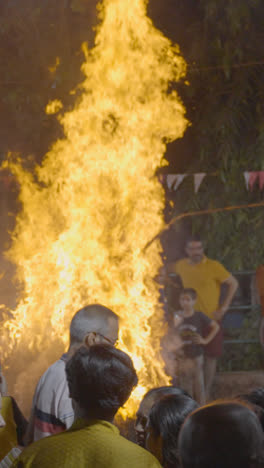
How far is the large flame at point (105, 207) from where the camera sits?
6680mm

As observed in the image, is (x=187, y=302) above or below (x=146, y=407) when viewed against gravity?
above

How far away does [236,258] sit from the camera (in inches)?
404

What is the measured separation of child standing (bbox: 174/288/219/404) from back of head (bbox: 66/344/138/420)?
4.82 meters

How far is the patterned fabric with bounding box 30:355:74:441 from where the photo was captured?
3.27m

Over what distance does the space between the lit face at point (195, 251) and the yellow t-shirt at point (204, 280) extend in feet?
0.22

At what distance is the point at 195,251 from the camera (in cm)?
788

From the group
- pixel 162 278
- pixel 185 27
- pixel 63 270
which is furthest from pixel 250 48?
pixel 63 270

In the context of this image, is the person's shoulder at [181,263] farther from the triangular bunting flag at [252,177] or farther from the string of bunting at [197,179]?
the triangular bunting flag at [252,177]

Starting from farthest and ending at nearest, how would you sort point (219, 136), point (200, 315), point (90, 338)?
point (219, 136), point (200, 315), point (90, 338)

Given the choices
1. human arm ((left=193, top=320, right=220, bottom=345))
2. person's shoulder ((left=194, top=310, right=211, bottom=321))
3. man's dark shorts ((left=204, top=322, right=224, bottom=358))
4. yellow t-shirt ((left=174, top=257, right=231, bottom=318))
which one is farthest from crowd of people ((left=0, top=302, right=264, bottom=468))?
yellow t-shirt ((left=174, top=257, right=231, bottom=318))

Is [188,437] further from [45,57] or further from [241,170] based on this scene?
[45,57]

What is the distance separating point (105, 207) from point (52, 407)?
4.02 metres

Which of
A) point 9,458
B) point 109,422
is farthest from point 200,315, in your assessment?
point 109,422

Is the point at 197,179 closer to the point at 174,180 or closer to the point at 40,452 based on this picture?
the point at 174,180
